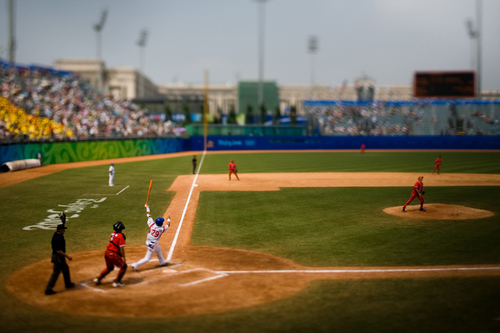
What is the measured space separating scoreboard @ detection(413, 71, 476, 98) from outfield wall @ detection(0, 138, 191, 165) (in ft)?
148

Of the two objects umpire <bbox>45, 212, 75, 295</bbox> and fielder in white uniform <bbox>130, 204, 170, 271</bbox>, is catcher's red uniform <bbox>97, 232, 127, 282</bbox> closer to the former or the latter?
umpire <bbox>45, 212, 75, 295</bbox>

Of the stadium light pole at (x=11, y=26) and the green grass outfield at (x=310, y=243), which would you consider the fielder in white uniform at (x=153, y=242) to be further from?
the stadium light pole at (x=11, y=26)

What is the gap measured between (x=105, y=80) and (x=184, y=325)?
406 feet

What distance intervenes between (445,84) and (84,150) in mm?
62468

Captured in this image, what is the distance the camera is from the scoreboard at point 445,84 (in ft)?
260

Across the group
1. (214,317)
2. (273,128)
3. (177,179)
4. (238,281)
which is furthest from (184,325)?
(273,128)

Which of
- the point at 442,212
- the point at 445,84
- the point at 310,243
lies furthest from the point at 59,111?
the point at 445,84

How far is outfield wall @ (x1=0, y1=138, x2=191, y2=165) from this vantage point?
37.2 m

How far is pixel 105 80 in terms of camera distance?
123 meters

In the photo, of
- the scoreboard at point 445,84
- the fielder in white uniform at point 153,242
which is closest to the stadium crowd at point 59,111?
the fielder in white uniform at point 153,242

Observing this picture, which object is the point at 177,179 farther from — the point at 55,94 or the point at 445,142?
the point at 445,142

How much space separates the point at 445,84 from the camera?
7962 cm

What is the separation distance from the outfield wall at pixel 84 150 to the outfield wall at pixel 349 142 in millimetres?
11008

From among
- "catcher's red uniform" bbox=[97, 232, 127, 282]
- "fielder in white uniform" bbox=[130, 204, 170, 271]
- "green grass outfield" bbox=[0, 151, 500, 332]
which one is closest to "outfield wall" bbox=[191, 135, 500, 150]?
"green grass outfield" bbox=[0, 151, 500, 332]
